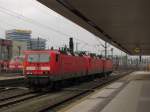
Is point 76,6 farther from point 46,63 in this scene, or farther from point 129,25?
point 129,25

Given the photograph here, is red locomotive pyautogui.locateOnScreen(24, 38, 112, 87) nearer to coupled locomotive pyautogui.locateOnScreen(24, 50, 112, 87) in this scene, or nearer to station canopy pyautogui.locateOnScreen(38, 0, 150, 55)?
coupled locomotive pyautogui.locateOnScreen(24, 50, 112, 87)

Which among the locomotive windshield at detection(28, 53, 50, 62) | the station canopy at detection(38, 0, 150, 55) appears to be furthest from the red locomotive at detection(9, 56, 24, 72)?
the locomotive windshield at detection(28, 53, 50, 62)

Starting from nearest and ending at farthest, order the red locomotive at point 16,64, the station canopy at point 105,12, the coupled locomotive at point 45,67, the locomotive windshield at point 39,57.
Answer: the station canopy at point 105,12 → the coupled locomotive at point 45,67 → the locomotive windshield at point 39,57 → the red locomotive at point 16,64

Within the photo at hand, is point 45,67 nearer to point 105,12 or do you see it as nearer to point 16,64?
point 105,12

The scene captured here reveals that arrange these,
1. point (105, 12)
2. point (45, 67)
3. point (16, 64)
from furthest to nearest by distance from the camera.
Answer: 1. point (16, 64)
2. point (105, 12)
3. point (45, 67)

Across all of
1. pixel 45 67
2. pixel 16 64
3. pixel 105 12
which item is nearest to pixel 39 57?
pixel 45 67

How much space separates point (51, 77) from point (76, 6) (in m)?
4.64

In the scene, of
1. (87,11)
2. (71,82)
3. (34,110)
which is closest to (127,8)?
(87,11)

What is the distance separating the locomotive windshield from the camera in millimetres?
28047

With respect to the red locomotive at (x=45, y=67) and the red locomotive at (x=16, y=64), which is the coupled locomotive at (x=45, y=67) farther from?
the red locomotive at (x=16, y=64)

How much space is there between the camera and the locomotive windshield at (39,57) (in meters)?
28.0

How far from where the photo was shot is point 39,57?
28281 mm

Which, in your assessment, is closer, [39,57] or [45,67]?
[45,67]

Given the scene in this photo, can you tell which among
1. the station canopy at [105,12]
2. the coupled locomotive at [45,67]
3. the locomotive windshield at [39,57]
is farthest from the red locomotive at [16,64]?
the locomotive windshield at [39,57]
